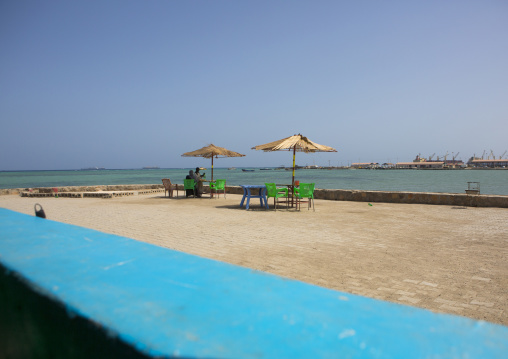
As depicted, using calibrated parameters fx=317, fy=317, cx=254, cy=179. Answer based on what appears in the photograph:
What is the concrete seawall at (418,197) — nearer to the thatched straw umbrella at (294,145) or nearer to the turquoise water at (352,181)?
the thatched straw umbrella at (294,145)

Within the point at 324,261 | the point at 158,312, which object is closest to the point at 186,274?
the point at 158,312

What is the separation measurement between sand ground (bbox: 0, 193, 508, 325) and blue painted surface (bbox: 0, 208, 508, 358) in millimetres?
2621

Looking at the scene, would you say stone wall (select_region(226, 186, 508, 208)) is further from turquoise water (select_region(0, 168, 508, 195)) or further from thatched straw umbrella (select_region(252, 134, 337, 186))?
turquoise water (select_region(0, 168, 508, 195))

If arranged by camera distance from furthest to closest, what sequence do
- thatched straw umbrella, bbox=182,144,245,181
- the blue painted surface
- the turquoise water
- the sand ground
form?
the turquoise water < thatched straw umbrella, bbox=182,144,245,181 < the sand ground < the blue painted surface

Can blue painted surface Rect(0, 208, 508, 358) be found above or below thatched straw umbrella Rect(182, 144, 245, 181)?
below

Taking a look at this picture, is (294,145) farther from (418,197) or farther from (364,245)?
(364,245)

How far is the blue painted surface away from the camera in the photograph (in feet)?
2.41

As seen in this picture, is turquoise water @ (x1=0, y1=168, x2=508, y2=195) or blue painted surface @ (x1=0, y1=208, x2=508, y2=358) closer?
blue painted surface @ (x1=0, y1=208, x2=508, y2=358)

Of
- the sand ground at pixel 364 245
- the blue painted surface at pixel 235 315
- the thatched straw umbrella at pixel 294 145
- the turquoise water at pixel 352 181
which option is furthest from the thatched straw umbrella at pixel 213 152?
the turquoise water at pixel 352 181

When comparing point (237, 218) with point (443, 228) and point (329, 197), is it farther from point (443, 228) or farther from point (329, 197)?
point (329, 197)

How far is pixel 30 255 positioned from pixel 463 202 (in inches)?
505

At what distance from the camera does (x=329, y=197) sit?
45.5 feet

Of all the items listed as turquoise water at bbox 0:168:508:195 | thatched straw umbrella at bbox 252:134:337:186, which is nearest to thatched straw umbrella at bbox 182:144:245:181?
thatched straw umbrella at bbox 252:134:337:186

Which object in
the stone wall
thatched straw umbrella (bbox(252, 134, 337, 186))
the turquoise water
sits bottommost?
the turquoise water
